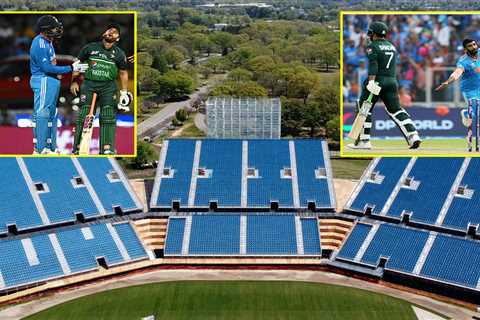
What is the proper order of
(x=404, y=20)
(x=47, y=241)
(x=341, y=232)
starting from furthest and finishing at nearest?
(x=341, y=232)
(x=47, y=241)
(x=404, y=20)

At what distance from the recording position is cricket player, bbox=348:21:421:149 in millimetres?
25750

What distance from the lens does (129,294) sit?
3362 centimetres

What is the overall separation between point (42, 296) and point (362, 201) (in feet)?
58.5

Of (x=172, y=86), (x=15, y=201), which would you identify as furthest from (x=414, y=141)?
(x=172, y=86)

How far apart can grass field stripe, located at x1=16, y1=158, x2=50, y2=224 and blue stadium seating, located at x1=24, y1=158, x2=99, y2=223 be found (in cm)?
17

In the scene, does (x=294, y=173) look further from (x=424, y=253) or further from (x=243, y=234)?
(x=424, y=253)

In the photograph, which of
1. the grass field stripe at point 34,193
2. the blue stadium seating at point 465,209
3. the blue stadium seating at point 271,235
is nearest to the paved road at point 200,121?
the grass field stripe at point 34,193

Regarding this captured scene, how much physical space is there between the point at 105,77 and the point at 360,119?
9.57 meters

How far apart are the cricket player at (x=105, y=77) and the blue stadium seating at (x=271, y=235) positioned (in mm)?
14677

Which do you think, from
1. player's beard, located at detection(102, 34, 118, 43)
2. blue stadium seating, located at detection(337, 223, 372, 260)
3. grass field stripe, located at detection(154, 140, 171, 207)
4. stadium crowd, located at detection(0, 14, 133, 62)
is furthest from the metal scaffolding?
player's beard, located at detection(102, 34, 118, 43)

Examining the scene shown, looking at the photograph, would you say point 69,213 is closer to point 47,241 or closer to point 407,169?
point 47,241

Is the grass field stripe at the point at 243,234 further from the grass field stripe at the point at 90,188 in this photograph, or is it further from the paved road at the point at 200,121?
the paved road at the point at 200,121

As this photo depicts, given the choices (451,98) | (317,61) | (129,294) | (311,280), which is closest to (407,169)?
(311,280)

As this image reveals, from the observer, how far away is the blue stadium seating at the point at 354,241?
36656 mm
